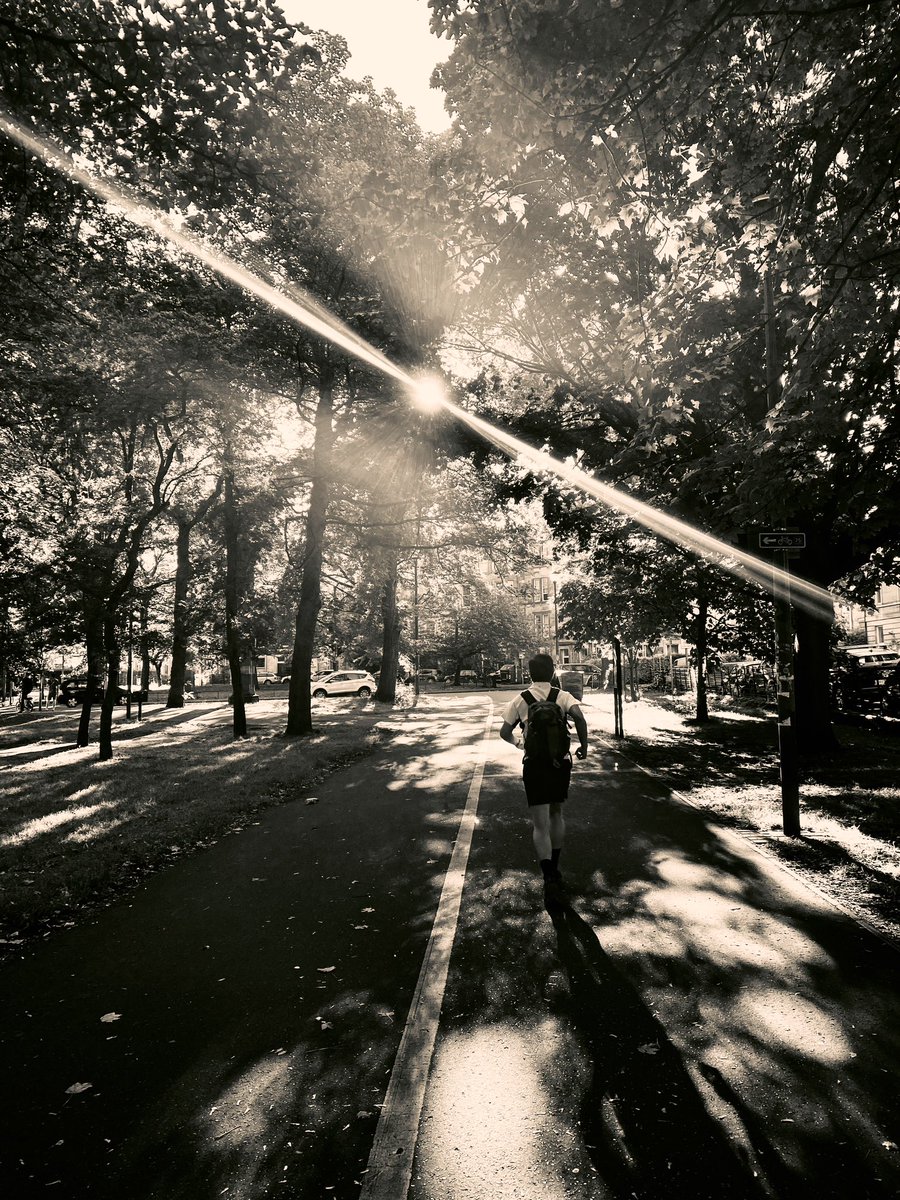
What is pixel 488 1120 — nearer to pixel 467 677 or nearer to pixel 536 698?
pixel 536 698

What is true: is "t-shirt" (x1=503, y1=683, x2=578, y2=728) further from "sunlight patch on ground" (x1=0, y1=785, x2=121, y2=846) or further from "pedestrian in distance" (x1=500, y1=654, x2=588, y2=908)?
"sunlight patch on ground" (x1=0, y1=785, x2=121, y2=846)

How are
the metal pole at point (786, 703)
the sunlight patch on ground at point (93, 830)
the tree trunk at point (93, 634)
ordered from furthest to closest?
the tree trunk at point (93, 634), the sunlight patch on ground at point (93, 830), the metal pole at point (786, 703)

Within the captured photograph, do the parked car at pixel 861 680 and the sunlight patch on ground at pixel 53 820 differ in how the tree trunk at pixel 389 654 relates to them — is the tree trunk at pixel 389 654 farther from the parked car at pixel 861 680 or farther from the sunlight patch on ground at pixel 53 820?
the sunlight patch on ground at pixel 53 820

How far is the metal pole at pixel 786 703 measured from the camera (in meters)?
7.46

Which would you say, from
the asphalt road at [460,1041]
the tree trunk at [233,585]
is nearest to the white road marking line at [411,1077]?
the asphalt road at [460,1041]

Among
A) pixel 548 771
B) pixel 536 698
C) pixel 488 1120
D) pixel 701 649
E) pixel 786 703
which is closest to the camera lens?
pixel 488 1120

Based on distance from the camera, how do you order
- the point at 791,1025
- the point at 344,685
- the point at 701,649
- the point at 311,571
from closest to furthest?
the point at 791,1025
the point at 311,571
the point at 701,649
the point at 344,685

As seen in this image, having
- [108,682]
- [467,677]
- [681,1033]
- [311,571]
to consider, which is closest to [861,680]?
[311,571]

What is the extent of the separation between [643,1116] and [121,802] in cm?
912

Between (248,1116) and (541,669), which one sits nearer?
(248,1116)

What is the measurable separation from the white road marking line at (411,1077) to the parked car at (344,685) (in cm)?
4397

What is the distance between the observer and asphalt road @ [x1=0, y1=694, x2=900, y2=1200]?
2.57 metres

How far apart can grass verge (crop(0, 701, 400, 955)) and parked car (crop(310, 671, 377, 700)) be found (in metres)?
27.5

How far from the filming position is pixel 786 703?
765cm
